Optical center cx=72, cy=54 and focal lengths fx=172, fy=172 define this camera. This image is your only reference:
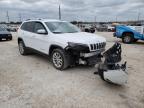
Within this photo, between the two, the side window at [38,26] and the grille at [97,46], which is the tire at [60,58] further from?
the side window at [38,26]

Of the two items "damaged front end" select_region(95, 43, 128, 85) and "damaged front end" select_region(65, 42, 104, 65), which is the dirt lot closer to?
"damaged front end" select_region(95, 43, 128, 85)

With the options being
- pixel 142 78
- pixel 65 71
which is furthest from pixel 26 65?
pixel 142 78

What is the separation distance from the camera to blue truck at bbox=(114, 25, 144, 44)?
1241cm

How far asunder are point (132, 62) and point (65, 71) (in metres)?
3.08

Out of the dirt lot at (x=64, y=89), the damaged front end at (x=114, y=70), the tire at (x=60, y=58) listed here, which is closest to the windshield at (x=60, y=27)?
the tire at (x=60, y=58)

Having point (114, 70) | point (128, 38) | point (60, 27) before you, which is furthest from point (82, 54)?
point (128, 38)

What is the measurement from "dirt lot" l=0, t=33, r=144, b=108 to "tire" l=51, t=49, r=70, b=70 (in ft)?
0.67

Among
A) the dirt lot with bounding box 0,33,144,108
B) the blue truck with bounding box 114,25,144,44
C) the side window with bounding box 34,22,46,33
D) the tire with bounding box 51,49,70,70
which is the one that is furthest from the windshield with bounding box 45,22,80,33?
the blue truck with bounding box 114,25,144,44

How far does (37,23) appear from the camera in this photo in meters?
7.18

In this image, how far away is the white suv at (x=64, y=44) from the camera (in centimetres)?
546

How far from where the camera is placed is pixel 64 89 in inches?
178

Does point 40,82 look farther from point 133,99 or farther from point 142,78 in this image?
point 142,78

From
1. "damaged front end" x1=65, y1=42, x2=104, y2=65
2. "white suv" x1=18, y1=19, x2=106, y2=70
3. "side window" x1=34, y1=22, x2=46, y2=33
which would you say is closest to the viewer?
"damaged front end" x1=65, y1=42, x2=104, y2=65

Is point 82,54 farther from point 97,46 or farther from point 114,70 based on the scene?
point 114,70
